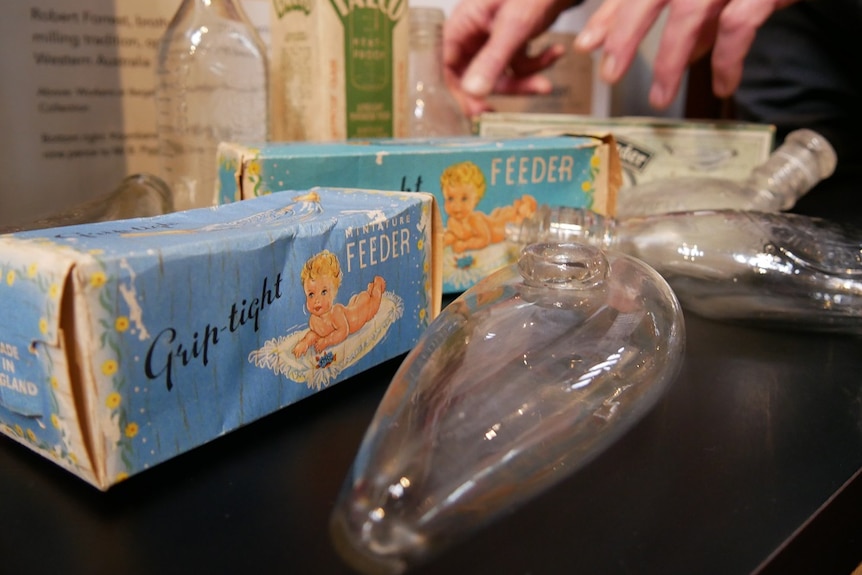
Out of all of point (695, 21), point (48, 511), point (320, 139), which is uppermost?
point (695, 21)

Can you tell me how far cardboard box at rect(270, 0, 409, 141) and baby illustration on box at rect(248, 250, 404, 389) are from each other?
262 mm

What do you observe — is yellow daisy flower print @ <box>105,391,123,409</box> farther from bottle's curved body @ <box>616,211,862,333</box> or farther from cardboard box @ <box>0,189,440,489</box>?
bottle's curved body @ <box>616,211,862,333</box>

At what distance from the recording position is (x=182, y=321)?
0.26 m

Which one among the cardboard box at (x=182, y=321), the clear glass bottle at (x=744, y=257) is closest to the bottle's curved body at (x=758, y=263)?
the clear glass bottle at (x=744, y=257)

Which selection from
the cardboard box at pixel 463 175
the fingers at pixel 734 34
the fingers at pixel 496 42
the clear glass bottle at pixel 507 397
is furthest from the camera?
the fingers at pixel 496 42

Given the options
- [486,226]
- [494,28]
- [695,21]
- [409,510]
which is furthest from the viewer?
[494,28]

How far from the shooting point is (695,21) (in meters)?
0.66

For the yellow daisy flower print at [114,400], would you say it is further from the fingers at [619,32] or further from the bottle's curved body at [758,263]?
the fingers at [619,32]

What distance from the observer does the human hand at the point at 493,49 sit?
0.75m

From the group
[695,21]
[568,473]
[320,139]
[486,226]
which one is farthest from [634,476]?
[695,21]

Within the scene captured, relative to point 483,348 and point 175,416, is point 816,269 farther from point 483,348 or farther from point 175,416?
point 175,416

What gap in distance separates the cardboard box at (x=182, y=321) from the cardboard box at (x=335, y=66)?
0.74 ft

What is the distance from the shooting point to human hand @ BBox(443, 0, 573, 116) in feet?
2.48

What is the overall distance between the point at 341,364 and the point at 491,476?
125 mm
